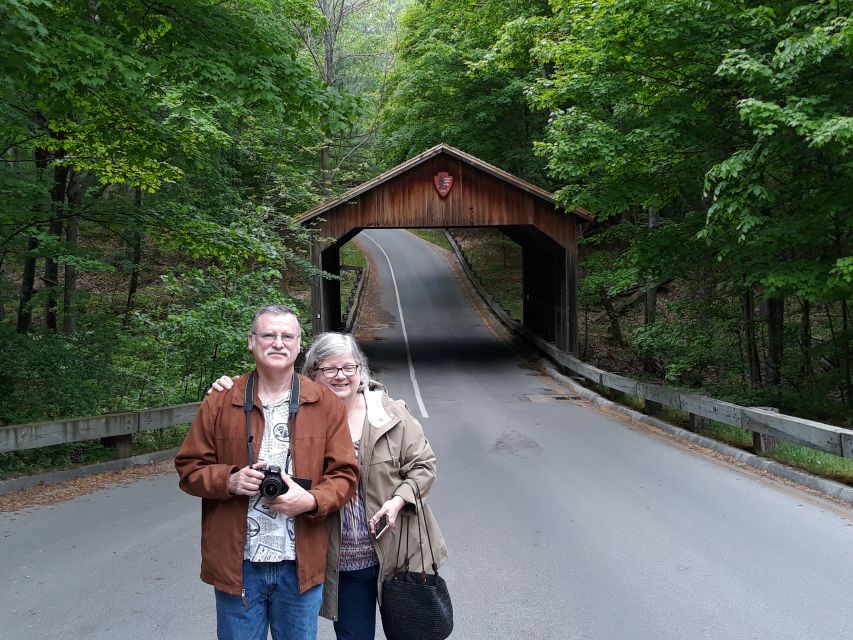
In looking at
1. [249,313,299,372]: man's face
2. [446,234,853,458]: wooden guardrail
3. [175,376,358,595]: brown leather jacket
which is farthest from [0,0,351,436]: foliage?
[446,234,853,458]: wooden guardrail

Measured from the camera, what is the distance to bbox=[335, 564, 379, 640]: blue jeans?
9.29ft

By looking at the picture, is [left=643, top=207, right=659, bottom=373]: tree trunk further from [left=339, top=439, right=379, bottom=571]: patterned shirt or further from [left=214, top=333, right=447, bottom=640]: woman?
[left=339, top=439, right=379, bottom=571]: patterned shirt

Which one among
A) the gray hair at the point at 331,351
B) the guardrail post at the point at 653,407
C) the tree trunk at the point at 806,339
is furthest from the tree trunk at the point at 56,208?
the tree trunk at the point at 806,339

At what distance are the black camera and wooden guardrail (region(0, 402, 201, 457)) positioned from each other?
6850mm

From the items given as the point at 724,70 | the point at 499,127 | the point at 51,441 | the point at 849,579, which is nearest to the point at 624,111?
the point at 724,70

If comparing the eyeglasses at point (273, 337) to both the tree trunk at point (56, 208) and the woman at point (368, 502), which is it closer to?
the woman at point (368, 502)

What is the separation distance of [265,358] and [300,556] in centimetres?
74

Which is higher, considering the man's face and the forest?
the forest

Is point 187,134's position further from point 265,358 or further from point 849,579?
point 849,579

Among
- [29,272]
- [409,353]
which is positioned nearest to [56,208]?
[29,272]

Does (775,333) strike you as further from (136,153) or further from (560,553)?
(136,153)

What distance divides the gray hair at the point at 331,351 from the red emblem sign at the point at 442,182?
1871cm

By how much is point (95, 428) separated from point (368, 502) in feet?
24.6

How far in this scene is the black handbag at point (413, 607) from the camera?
2.72m
